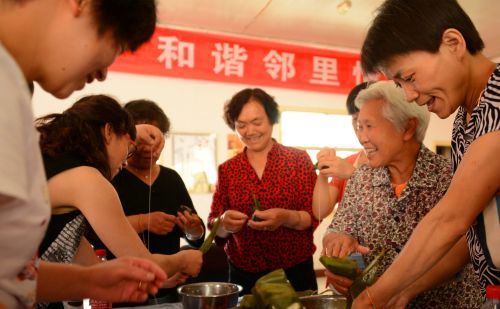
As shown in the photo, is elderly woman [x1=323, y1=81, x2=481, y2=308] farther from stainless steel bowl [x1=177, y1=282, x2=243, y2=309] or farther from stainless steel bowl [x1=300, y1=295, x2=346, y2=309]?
stainless steel bowl [x1=177, y1=282, x2=243, y2=309]

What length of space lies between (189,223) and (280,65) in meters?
2.80

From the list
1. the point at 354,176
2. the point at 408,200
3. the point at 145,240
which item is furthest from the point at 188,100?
the point at 408,200

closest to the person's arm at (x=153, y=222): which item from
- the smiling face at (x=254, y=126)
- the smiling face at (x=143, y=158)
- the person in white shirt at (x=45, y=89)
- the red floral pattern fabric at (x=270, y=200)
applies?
the smiling face at (x=143, y=158)

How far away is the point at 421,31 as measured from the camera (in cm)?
104

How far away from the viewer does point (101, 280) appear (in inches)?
35.1

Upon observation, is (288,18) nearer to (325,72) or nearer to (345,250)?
(325,72)

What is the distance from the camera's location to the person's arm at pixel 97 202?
125 cm

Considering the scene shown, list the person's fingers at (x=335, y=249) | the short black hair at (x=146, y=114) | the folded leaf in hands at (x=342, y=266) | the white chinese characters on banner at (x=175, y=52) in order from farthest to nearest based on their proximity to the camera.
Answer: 1. the white chinese characters on banner at (x=175, y=52)
2. the short black hair at (x=146, y=114)
3. the person's fingers at (x=335, y=249)
4. the folded leaf in hands at (x=342, y=266)

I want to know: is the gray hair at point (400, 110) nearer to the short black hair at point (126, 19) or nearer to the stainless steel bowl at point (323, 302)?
the stainless steel bowl at point (323, 302)

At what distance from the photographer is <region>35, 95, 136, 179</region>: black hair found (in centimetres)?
135

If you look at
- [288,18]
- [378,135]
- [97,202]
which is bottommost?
[97,202]

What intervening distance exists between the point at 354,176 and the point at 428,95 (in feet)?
2.25

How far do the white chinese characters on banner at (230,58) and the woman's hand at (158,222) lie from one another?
8.21 feet

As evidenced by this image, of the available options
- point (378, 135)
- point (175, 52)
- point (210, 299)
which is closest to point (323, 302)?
point (210, 299)
